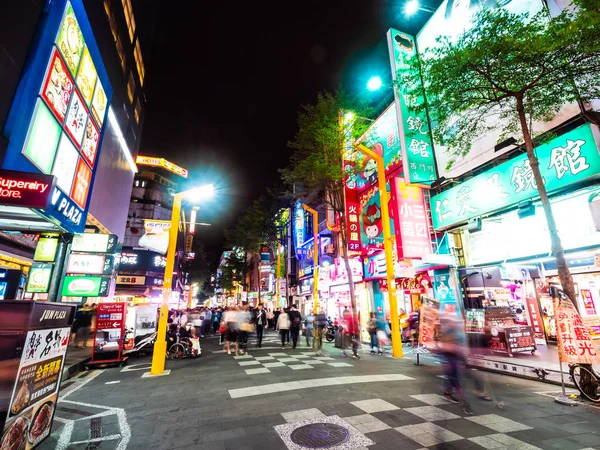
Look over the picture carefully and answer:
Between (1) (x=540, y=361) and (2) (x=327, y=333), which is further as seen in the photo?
(2) (x=327, y=333)

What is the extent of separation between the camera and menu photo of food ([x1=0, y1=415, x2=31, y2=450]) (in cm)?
303

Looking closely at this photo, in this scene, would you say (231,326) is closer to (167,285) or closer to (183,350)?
(183,350)

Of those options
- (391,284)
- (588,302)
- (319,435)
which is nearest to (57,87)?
(319,435)

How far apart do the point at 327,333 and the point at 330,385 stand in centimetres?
1105

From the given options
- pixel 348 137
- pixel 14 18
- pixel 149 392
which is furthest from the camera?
pixel 348 137

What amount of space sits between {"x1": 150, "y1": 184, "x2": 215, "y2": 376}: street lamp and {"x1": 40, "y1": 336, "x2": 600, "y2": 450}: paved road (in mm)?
718

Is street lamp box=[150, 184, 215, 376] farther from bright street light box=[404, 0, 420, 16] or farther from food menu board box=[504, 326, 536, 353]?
bright street light box=[404, 0, 420, 16]

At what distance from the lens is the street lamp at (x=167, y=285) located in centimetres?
842

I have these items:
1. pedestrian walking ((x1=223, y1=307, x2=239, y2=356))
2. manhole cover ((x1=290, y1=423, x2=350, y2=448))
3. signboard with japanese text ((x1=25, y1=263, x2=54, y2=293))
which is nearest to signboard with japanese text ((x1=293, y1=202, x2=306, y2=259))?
pedestrian walking ((x1=223, y1=307, x2=239, y2=356))

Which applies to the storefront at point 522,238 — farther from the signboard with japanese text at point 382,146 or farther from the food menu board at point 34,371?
the food menu board at point 34,371

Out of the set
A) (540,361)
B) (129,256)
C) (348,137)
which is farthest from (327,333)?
(129,256)

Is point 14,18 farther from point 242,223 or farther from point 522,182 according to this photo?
point 242,223

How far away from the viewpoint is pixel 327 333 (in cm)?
1722

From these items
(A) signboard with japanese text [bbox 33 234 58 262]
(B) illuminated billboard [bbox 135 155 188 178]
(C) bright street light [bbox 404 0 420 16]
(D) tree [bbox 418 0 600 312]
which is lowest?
(A) signboard with japanese text [bbox 33 234 58 262]
